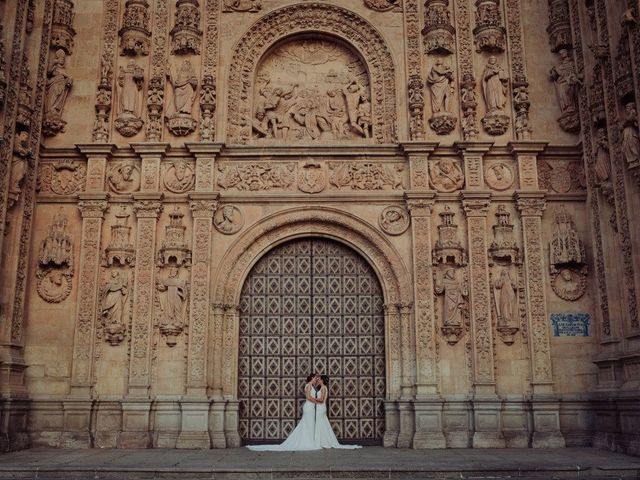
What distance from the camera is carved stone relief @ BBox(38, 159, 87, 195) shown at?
15.5 meters

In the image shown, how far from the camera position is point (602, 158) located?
14.2m

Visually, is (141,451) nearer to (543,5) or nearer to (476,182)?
(476,182)

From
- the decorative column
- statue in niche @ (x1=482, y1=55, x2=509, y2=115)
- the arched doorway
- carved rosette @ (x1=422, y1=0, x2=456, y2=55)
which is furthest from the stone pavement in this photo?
carved rosette @ (x1=422, y1=0, x2=456, y2=55)

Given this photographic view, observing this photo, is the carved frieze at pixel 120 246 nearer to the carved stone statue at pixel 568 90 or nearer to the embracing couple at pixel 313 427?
the embracing couple at pixel 313 427

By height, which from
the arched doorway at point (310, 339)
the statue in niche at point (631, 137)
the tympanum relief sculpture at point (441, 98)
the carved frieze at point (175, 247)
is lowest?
the arched doorway at point (310, 339)

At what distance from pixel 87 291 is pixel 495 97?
9.92 meters

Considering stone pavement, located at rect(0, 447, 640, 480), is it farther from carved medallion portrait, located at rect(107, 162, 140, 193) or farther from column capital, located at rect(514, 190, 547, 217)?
carved medallion portrait, located at rect(107, 162, 140, 193)

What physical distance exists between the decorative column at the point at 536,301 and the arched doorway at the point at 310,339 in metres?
3.14

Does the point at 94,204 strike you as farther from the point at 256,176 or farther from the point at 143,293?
the point at 256,176

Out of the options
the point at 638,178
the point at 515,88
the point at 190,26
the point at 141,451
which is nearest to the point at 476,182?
the point at 515,88

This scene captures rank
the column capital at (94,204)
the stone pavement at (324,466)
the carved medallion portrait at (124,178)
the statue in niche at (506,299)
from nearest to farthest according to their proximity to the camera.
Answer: the stone pavement at (324,466) → the statue in niche at (506,299) → the column capital at (94,204) → the carved medallion portrait at (124,178)

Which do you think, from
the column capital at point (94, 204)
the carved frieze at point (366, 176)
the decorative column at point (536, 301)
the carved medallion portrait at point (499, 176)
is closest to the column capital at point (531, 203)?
the decorative column at point (536, 301)

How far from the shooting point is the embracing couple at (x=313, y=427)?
13.9 meters

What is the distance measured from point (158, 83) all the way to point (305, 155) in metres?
3.74
